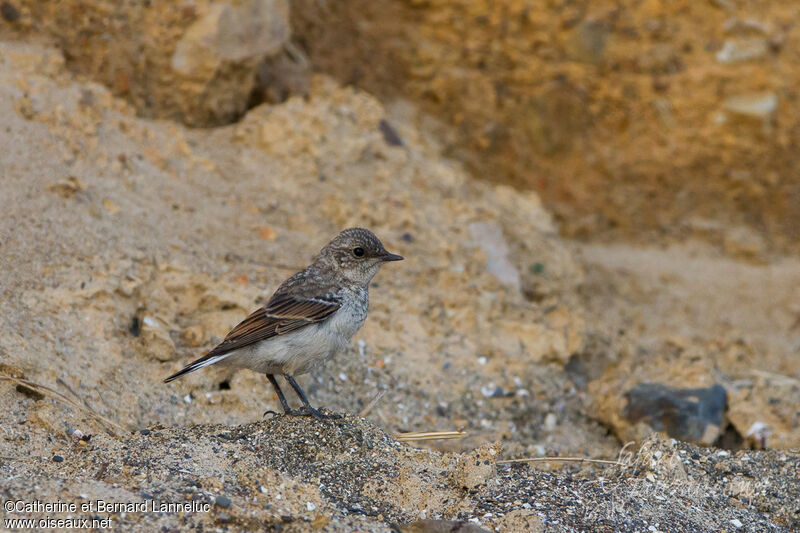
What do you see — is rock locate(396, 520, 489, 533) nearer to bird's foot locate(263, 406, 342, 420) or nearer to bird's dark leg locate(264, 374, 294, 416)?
bird's foot locate(263, 406, 342, 420)

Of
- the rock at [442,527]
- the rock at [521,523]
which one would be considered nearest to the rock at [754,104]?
the rock at [521,523]

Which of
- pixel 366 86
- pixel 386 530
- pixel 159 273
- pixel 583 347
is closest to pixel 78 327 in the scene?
pixel 159 273

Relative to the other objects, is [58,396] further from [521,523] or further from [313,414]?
[521,523]

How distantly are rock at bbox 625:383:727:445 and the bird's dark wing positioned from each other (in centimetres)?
261

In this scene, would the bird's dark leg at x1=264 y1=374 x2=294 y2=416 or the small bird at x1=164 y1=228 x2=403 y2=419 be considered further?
the bird's dark leg at x1=264 y1=374 x2=294 y2=416

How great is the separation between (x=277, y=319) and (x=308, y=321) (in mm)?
207

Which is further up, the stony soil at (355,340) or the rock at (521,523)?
the rock at (521,523)

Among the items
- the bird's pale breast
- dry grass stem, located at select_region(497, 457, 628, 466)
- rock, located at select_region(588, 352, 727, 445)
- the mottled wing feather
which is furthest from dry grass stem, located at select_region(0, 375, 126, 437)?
rock, located at select_region(588, 352, 727, 445)

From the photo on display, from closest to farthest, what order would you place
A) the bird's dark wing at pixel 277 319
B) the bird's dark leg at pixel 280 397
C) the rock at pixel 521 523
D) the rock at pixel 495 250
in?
the rock at pixel 521 523 < the bird's dark wing at pixel 277 319 < the bird's dark leg at pixel 280 397 < the rock at pixel 495 250

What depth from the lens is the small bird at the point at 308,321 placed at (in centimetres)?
550

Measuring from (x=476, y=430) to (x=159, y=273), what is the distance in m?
2.67

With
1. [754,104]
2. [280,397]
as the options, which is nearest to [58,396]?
[280,397]

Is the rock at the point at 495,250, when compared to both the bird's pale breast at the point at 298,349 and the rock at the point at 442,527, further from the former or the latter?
the rock at the point at 442,527

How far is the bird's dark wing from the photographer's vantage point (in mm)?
5441
